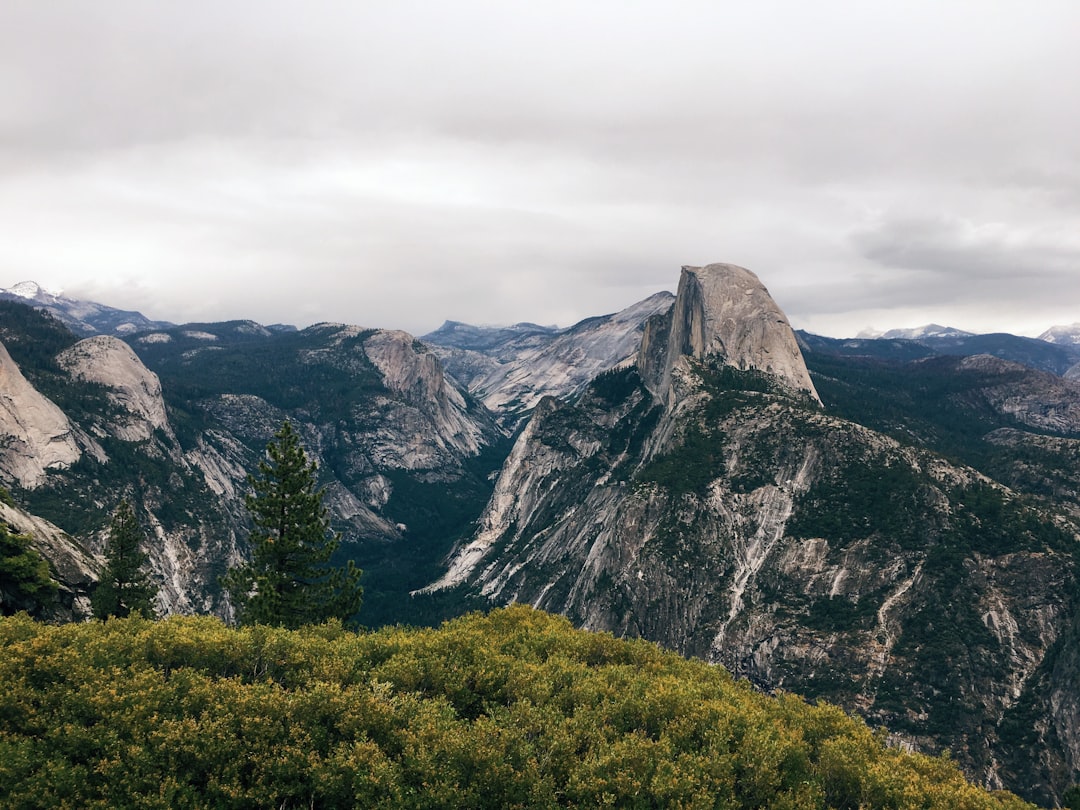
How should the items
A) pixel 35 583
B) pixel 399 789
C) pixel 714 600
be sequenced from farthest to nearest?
pixel 714 600 → pixel 35 583 → pixel 399 789

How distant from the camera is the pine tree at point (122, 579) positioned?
182 ft

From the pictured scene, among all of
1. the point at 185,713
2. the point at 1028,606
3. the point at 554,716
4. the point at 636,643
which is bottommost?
the point at 1028,606

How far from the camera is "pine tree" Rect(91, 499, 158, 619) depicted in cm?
5550

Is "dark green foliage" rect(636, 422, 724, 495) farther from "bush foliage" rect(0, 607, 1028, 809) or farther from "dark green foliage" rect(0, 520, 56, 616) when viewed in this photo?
"dark green foliage" rect(0, 520, 56, 616)

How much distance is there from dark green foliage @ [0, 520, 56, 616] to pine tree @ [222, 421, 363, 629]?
45.7 ft

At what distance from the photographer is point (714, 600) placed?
436 ft

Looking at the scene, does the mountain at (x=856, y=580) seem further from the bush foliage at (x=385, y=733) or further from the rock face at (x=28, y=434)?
the rock face at (x=28, y=434)

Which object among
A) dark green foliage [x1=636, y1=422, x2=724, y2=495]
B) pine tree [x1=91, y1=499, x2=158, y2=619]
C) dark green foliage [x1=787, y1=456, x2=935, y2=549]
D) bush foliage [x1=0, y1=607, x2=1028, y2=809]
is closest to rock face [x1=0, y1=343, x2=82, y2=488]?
pine tree [x1=91, y1=499, x2=158, y2=619]

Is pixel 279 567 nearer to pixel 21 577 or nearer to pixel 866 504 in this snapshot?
pixel 21 577

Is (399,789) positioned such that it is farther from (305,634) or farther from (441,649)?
(305,634)

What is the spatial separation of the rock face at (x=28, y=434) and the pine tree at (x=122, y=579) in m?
123

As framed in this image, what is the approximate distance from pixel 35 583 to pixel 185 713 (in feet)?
95.2

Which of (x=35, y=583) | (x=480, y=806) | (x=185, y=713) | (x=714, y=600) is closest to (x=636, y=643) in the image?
(x=480, y=806)

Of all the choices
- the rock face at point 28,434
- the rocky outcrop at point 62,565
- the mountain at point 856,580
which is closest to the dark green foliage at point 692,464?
the mountain at point 856,580
